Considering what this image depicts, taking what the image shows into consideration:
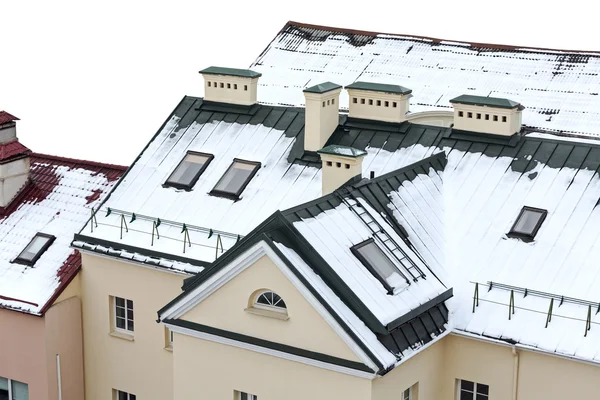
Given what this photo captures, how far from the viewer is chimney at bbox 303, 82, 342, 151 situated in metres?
38.8

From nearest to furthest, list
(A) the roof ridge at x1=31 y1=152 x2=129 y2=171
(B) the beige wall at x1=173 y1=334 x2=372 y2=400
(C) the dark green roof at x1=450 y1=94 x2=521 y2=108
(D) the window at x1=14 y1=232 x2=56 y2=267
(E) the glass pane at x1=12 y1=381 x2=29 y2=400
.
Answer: (B) the beige wall at x1=173 y1=334 x2=372 y2=400 → (C) the dark green roof at x1=450 y1=94 x2=521 y2=108 → (E) the glass pane at x1=12 y1=381 x2=29 y2=400 → (D) the window at x1=14 y1=232 x2=56 y2=267 → (A) the roof ridge at x1=31 y1=152 x2=129 y2=171

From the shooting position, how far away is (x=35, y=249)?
40375 millimetres

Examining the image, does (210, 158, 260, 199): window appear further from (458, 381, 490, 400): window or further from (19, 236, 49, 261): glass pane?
(458, 381, 490, 400): window

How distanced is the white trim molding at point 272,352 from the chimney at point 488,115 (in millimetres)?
10801

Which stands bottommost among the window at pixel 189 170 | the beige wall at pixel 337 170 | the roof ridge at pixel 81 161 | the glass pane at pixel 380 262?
the glass pane at pixel 380 262

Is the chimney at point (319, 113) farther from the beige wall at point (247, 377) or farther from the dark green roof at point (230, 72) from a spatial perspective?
the beige wall at point (247, 377)

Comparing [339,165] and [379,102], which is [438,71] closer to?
[379,102]

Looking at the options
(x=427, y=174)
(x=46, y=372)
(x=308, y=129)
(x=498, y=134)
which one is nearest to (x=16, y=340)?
(x=46, y=372)

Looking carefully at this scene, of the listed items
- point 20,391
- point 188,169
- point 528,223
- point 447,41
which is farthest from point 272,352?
point 447,41

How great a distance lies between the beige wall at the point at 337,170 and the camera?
34875 millimetres

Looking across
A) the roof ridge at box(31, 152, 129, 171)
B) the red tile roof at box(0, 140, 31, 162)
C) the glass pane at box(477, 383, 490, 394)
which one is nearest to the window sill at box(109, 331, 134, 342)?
the roof ridge at box(31, 152, 129, 171)

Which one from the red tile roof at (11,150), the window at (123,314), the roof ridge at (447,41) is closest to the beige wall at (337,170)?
the window at (123,314)

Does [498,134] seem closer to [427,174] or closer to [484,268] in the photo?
[427,174]

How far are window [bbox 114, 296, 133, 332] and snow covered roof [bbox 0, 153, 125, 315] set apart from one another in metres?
1.76
